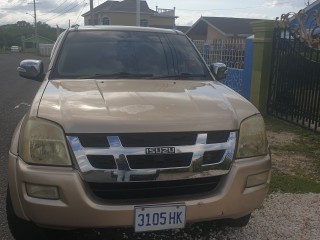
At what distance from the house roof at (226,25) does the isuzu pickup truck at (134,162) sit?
27209 mm

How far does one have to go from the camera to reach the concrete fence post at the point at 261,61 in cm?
811

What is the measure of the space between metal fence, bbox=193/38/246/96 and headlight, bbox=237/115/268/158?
6.95 metres

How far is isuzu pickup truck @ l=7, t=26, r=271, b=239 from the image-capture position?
7.75 ft

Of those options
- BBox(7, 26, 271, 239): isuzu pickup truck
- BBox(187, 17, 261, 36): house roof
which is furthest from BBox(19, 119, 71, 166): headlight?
BBox(187, 17, 261, 36): house roof

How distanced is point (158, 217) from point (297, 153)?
3820 millimetres

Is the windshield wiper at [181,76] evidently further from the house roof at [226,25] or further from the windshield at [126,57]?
the house roof at [226,25]

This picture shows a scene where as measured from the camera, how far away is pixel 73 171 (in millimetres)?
2363

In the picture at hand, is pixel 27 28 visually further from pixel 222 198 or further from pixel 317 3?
pixel 222 198

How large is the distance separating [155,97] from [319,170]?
→ 3.00m

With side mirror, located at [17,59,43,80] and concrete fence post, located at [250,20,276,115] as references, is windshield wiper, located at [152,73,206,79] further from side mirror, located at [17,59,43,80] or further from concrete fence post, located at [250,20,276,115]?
concrete fence post, located at [250,20,276,115]

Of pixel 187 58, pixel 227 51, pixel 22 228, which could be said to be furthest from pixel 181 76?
pixel 227 51

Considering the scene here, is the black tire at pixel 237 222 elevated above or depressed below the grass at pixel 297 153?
above

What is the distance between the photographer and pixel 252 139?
273 centimetres

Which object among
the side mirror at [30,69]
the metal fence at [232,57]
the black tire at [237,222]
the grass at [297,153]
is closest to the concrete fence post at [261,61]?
the grass at [297,153]
